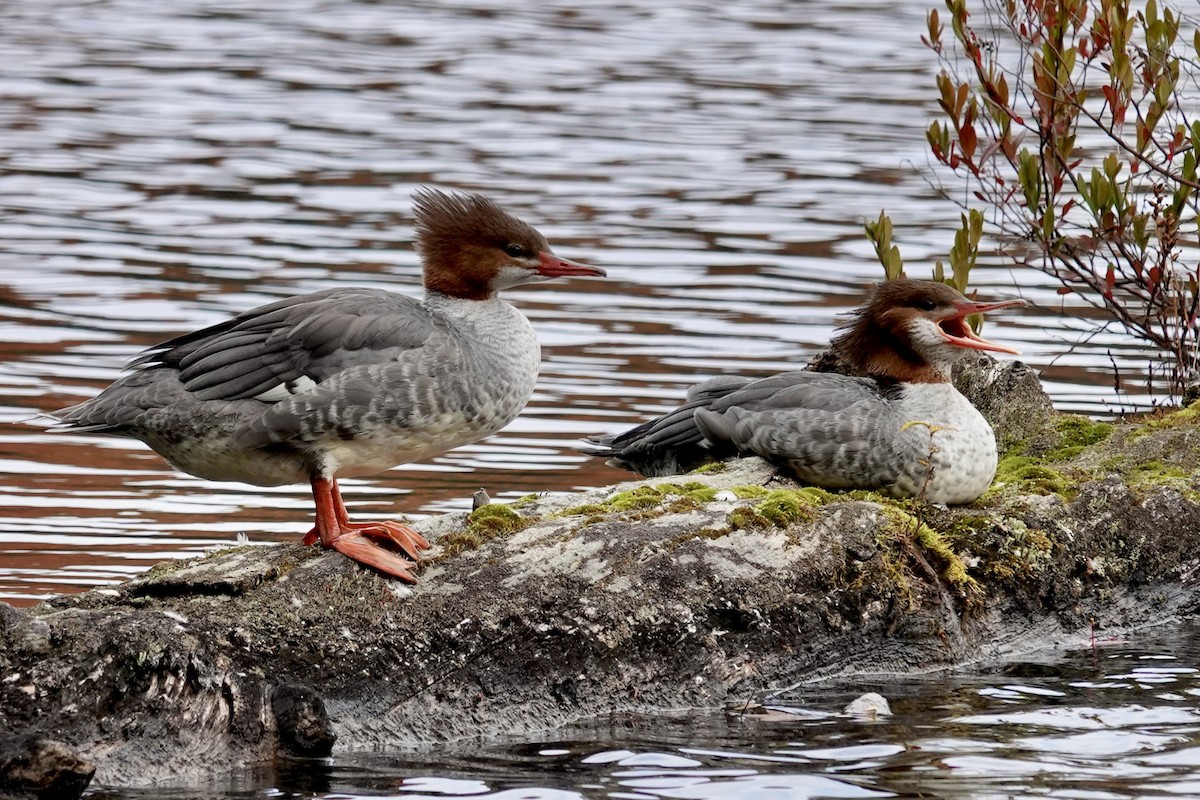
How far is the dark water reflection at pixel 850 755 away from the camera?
535cm

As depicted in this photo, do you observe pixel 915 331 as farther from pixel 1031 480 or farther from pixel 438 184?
pixel 438 184

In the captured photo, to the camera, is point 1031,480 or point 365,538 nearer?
point 365,538

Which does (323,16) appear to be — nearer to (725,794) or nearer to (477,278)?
(477,278)

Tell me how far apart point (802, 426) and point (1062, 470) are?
4.04ft

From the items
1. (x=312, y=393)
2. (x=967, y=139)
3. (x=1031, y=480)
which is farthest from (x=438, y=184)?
(x=312, y=393)

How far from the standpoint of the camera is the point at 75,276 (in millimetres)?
13414

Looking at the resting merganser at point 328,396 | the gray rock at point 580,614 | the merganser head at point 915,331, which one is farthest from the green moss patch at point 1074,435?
the resting merganser at point 328,396

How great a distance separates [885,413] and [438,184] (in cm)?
899

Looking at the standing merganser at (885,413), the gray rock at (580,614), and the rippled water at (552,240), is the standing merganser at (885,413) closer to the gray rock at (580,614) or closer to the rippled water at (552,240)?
the gray rock at (580,614)

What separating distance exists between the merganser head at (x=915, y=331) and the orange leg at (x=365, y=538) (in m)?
2.23

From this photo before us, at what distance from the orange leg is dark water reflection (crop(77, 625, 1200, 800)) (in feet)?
2.06

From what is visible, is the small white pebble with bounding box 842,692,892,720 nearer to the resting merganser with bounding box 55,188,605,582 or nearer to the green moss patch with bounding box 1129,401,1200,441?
the resting merganser with bounding box 55,188,605,582

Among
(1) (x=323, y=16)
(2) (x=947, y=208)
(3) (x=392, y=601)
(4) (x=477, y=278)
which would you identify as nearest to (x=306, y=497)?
(4) (x=477, y=278)

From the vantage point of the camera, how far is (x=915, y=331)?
7.37m
